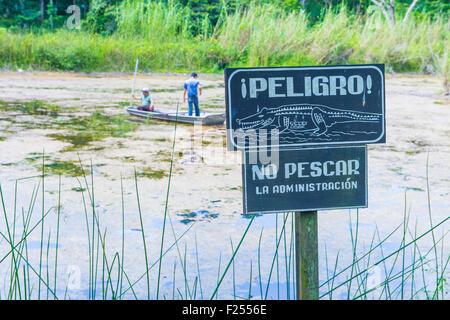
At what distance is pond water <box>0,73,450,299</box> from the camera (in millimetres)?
4211

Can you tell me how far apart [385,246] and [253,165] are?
3.47m

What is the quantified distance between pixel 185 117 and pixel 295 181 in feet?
33.5

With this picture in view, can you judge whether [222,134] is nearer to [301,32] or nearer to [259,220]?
[259,220]

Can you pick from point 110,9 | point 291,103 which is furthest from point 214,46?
point 291,103

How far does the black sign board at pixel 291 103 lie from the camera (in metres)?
2.04

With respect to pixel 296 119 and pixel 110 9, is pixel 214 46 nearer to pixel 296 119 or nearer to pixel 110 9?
pixel 110 9

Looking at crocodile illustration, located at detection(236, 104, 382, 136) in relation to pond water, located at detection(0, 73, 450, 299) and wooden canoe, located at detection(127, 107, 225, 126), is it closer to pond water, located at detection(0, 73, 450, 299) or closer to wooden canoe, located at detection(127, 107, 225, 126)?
pond water, located at detection(0, 73, 450, 299)

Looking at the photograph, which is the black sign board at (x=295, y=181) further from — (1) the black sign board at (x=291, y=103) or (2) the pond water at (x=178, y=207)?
(2) the pond water at (x=178, y=207)

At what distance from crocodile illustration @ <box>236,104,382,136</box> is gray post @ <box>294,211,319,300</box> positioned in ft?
0.94

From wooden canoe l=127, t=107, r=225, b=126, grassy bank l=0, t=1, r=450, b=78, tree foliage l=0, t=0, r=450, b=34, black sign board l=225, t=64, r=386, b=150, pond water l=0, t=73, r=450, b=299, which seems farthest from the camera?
tree foliage l=0, t=0, r=450, b=34

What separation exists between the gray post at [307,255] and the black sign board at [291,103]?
253 mm

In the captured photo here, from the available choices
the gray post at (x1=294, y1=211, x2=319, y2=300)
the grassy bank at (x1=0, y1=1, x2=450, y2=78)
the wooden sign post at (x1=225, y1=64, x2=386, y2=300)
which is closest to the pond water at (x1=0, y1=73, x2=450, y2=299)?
the gray post at (x1=294, y1=211, x2=319, y2=300)

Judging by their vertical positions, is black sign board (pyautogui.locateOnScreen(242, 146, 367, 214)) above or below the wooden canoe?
above

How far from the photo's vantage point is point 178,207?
6.36 m
